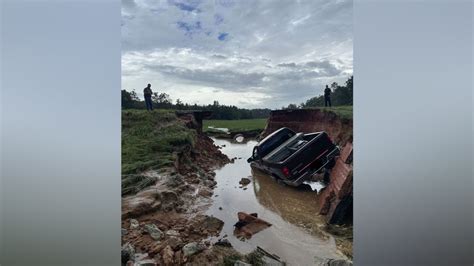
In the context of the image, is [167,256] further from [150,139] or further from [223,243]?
[150,139]

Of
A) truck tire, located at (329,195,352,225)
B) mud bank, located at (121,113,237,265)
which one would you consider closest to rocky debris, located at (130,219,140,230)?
mud bank, located at (121,113,237,265)

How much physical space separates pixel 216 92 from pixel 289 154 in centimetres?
101

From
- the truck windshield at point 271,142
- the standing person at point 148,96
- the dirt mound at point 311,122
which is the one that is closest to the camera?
the standing person at point 148,96

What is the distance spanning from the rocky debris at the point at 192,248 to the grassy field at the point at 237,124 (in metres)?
1.17

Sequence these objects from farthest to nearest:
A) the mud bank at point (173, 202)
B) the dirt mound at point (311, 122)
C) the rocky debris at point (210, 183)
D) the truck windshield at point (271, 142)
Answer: the truck windshield at point (271, 142)
the rocky debris at point (210, 183)
the dirt mound at point (311, 122)
the mud bank at point (173, 202)

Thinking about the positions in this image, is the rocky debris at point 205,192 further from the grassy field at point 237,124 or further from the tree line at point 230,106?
the tree line at point 230,106

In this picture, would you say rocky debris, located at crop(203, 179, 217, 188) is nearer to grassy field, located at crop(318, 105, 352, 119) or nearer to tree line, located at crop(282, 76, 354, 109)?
tree line, located at crop(282, 76, 354, 109)

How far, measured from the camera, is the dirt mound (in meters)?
2.64

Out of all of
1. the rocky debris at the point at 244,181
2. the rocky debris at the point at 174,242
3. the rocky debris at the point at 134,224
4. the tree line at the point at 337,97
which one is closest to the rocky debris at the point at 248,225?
the rocky debris at the point at 244,181

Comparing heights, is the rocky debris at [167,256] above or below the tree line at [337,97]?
below

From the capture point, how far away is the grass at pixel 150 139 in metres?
2.45

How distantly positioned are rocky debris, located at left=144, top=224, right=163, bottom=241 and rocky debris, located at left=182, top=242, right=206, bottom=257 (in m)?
0.25

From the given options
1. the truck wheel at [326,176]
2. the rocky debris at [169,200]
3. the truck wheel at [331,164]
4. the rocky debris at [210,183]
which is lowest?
the rocky debris at [169,200]
